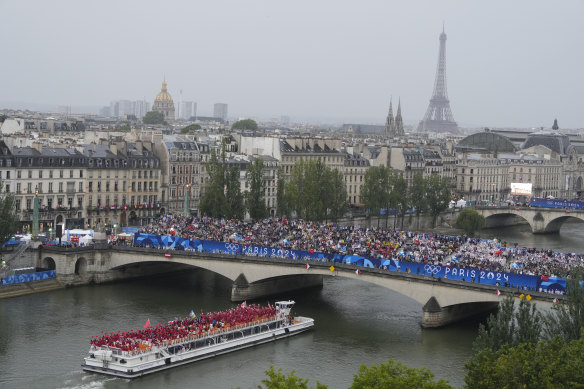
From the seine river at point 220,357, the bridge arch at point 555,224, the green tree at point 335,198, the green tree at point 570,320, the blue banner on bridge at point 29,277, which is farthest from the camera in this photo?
the bridge arch at point 555,224

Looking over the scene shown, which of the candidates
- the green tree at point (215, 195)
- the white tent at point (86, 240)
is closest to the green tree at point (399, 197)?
the green tree at point (215, 195)

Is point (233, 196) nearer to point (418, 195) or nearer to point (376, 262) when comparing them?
point (376, 262)

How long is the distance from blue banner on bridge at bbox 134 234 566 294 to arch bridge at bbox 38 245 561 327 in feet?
1.88

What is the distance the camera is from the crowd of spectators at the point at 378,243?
205 ft

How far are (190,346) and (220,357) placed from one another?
1.79 m

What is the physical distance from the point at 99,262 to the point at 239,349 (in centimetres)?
2049

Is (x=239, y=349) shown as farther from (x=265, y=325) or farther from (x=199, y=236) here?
(x=199, y=236)

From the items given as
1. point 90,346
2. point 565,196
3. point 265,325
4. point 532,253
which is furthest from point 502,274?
point 565,196

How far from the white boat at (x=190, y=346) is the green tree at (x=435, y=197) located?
52.6 m

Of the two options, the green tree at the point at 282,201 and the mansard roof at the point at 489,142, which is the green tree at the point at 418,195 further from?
the mansard roof at the point at 489,142

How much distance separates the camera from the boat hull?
49.0 m

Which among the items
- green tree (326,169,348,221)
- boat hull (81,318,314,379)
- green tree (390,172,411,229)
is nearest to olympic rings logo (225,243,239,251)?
boat hull (81,318,314,379)

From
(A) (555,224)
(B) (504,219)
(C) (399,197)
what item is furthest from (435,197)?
(B) (504,219)

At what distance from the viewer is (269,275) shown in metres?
66.1
